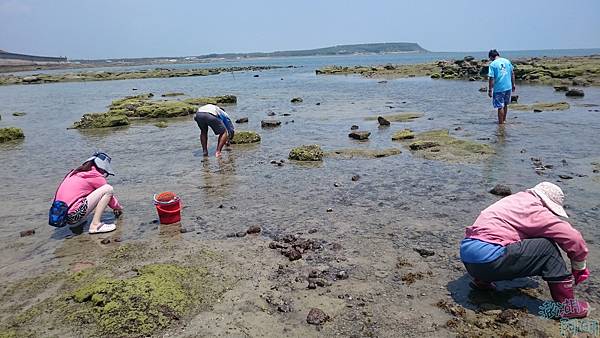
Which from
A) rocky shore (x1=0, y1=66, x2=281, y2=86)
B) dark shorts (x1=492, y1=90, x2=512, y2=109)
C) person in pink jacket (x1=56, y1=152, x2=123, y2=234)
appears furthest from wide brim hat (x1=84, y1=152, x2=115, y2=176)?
rocky shore (x1=0, y1=66, x2=281, y2=86)

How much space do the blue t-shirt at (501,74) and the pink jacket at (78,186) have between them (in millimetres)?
14303

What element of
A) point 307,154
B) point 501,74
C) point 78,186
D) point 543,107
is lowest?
point 307,154

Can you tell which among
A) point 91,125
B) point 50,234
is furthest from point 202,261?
point 91,125

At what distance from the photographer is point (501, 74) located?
1681 cm

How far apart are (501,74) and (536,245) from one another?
13.5 metres

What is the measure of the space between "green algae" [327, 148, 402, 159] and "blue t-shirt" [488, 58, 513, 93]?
577 centimetres

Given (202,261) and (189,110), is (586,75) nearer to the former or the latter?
(189,110)

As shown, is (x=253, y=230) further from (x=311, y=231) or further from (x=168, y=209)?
(x=168, y=209)

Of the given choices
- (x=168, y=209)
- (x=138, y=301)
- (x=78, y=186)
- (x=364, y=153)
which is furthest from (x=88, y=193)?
(x=364, y=153)

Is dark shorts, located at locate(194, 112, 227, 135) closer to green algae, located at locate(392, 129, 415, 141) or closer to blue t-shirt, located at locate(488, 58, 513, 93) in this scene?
green algae, located at locate(392, 129, 415, 141)

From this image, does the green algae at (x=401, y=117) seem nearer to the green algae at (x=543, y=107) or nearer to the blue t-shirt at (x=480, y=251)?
the green algae at (x=543, y=107)

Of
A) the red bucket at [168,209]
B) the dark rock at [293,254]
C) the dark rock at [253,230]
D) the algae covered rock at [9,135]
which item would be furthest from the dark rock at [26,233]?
the algae covered rock at [9,135]

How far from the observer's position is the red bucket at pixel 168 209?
8.41m

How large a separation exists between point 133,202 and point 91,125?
15.4 meters
